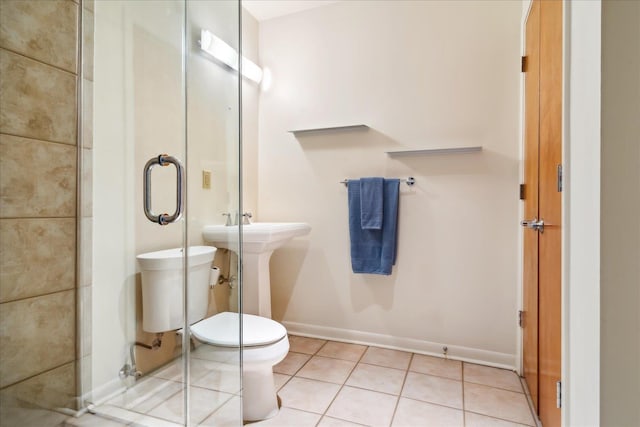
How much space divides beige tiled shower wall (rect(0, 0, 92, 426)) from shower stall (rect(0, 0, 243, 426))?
12mm

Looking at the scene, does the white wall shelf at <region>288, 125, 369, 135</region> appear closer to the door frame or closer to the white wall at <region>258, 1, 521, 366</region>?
the white wall at <region>258, 1, 521, 366</region>

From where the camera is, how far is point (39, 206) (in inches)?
47.9

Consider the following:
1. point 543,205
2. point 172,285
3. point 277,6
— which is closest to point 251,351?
point 172,285

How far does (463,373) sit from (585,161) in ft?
5.15

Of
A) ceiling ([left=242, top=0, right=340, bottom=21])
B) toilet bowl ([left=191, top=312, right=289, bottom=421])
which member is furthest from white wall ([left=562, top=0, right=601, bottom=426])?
ceiling ([left=242, top=0, right=340, bottom=21])

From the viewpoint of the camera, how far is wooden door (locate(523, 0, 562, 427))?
44.0 inches

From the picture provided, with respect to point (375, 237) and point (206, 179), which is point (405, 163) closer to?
point (375, 237)

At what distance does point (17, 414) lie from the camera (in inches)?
45.4

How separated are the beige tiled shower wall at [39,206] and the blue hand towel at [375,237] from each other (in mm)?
1477

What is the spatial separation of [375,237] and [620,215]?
1586mm

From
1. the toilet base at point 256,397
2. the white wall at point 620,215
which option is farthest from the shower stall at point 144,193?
the white wall at point 620,215

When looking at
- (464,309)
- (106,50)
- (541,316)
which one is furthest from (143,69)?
(464,309)

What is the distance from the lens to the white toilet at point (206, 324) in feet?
4.55

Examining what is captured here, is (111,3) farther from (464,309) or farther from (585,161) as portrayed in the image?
(464,309)
